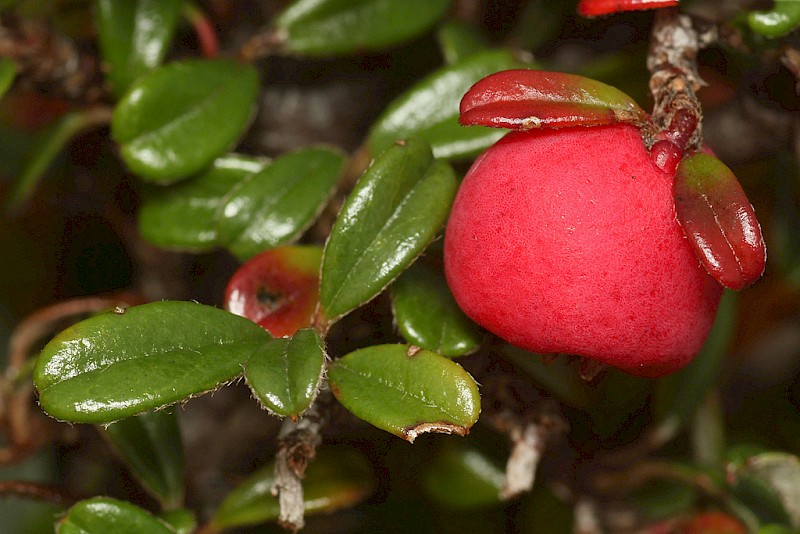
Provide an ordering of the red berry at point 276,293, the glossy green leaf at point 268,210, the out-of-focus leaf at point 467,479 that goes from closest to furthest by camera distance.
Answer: the red berry at point 276,293 < the glossy green leaf at point 268,210 < the out-of-focus leaf at point 467,479

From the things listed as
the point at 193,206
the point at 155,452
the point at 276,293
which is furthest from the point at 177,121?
the point at 155,452

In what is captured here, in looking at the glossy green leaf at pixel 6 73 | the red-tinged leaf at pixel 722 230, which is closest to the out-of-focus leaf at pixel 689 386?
the red-tinged leaf at pixel 722 230

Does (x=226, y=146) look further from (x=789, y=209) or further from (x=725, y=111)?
(x=789, y=209)

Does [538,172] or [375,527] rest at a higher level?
[538,172]

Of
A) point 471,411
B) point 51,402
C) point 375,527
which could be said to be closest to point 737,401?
point 375,527

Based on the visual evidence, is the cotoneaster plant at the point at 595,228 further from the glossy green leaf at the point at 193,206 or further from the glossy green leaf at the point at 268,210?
the glossy green leaf at the point at 193,206

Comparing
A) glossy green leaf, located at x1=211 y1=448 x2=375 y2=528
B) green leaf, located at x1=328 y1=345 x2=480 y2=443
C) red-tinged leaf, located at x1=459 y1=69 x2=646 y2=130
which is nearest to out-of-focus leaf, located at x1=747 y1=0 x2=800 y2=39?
red-tinged leaf, located at x1=459 y1=69 x2=646 y2=130
